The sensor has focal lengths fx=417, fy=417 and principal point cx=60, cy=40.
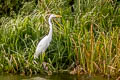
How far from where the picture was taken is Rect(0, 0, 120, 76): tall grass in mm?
10844

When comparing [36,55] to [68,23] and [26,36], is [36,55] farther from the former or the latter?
[68,23]

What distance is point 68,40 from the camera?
12.0 metres

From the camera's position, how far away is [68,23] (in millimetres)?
12477

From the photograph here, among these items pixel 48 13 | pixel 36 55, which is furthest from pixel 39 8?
pixel 36 55

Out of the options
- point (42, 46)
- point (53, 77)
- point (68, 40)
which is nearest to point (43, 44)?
point (42, 46)

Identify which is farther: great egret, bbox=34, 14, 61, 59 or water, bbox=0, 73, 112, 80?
great egret, bbox=34, 14, 61, 59

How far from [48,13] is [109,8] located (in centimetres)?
209

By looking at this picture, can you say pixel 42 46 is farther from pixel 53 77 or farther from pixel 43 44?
pixel 53 77

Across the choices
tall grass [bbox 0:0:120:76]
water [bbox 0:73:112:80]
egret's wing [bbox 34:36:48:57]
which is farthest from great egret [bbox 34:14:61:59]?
water [bbox 0:73:112:80]

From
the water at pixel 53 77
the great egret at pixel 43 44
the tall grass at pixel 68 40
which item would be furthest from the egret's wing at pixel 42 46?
the water at pixel 53 77

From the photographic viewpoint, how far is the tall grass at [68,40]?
10.8 meters

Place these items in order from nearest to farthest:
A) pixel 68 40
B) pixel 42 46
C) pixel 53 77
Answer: pixel 53 77 < pixel 42 46 < pixel 68 40

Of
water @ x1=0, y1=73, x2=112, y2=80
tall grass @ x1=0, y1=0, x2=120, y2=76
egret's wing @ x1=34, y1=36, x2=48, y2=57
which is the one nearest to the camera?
water @ x1=0, y1=73, x2=112, y2=80

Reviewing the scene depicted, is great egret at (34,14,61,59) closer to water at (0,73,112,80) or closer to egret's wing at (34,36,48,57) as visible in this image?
egret's wing at (34,36,48,57)
